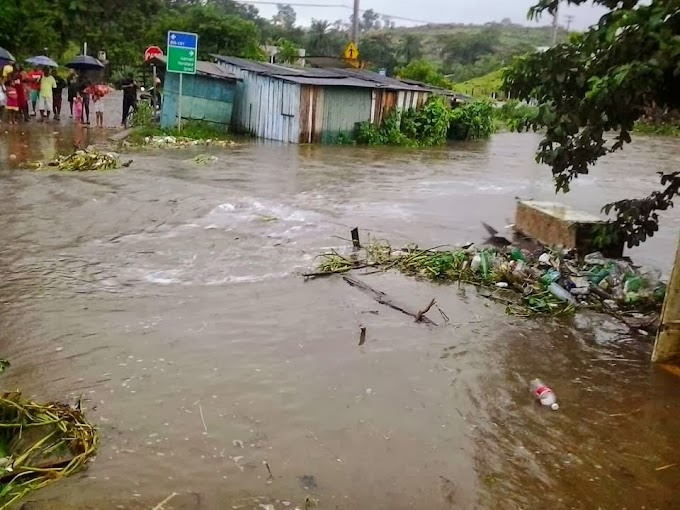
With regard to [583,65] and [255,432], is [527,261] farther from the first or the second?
[255,432]

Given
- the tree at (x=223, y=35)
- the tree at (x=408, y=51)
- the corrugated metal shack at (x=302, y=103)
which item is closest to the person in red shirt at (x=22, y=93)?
the corrugated metal shack at (x=302, y=103)

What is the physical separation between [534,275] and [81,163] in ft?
30.6

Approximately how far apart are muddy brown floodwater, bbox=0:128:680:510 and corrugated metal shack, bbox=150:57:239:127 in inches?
454

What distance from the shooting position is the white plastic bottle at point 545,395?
482 cm

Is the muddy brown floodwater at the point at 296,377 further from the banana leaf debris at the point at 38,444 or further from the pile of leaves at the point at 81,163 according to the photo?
the pile of leaves at the point at 81,163

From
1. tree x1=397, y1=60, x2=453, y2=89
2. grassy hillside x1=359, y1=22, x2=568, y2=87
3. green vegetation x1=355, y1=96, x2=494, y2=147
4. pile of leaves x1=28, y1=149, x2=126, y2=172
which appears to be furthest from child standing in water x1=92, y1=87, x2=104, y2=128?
grassy hillside x1=359, y1=22, x2=568, y2=87

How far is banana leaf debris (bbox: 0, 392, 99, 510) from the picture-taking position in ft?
11.9

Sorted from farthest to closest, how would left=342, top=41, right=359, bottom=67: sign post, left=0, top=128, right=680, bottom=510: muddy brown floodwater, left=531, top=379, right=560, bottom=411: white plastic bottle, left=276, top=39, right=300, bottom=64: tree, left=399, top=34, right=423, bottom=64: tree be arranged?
left=399, top=34, right=423, bottom=64: tree
left=276, top=39, right=300, bottom=64: tree
left=342, top=41, right=359, bottom=67: sign post
left=531, top=379, right=560, bottom=411: white plastic bottle
left=0, top=128, right=680, bottom=510: muddy brown floodwater

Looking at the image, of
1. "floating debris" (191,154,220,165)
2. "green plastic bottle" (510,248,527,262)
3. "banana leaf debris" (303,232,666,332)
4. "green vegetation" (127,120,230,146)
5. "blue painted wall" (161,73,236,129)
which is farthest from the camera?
"blue painted wall" (161,73,236,129)

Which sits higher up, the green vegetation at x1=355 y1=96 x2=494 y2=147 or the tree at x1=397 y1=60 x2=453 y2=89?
the tree at x1=397 y1=60 x2=453 y2=89

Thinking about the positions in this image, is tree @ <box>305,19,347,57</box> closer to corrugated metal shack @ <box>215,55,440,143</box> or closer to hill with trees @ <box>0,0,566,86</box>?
hill with trees @ <box>0,0,566,86</box>

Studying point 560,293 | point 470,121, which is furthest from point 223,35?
point 560,293

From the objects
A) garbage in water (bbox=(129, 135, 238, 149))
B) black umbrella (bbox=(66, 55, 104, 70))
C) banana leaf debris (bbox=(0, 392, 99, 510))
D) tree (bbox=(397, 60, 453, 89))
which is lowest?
banana leaf debris (bbox=(0, 392, 99, 510))

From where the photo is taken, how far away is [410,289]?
7270 millimetres
